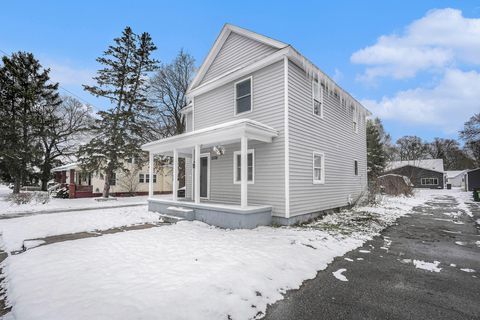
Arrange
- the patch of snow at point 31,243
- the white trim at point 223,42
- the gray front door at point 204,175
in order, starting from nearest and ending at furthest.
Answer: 1. the patch of snow at point 31,243
2. the white trim at point 223,42
3. the gray front door at point 204,175

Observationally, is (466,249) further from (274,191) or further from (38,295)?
(38,295)

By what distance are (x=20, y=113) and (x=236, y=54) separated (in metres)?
20.8

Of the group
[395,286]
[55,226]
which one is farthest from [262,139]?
[55,226]

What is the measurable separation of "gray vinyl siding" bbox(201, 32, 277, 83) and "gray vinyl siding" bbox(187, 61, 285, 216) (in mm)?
798

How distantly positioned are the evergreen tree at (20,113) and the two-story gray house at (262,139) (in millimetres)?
14570

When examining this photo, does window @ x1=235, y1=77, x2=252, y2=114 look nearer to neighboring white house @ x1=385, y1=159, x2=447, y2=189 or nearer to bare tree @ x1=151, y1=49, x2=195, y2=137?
bare tree @ x1=151, y1=49, x2=195, y2=137

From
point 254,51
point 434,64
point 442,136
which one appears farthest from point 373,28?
point 442,136

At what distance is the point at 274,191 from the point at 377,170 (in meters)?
25.0

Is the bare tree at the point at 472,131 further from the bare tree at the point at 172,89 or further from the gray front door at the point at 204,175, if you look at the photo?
the gray front door at the point at 204,175


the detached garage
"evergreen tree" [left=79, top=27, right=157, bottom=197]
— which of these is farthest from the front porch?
the detached garage

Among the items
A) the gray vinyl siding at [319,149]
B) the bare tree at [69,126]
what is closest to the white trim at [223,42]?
the gray vinyl siding at [319,149]

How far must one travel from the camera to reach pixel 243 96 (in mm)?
9648

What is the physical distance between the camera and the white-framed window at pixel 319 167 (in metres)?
9.53

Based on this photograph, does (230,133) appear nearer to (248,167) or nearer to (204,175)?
(248,167)
